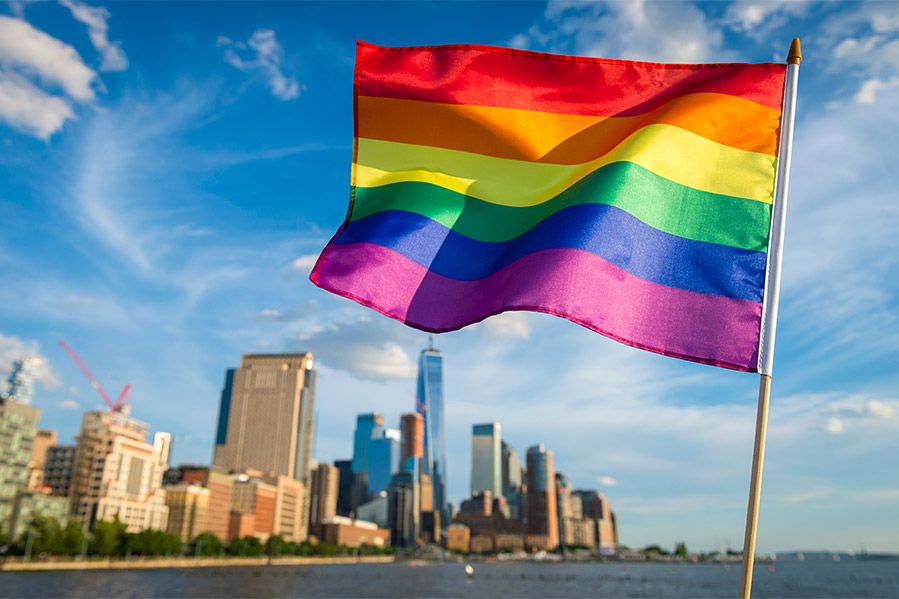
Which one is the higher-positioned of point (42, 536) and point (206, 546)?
point (42, 536)

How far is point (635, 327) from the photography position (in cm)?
669

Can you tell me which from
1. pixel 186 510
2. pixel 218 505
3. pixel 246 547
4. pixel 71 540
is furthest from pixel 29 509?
pixel 218 505

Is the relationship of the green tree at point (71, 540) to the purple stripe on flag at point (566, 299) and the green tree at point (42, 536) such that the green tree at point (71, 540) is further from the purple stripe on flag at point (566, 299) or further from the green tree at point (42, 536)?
the purple stripe on flag at point (566, 299)

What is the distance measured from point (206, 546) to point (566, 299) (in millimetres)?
172725

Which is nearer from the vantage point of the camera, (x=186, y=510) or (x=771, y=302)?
(x=771, y=302)

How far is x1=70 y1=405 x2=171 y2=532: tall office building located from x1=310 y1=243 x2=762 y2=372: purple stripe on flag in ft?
540

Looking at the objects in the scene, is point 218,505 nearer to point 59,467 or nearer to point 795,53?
point 59,467

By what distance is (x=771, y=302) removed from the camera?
244 inches

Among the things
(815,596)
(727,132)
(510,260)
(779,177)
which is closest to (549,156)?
(510,260)

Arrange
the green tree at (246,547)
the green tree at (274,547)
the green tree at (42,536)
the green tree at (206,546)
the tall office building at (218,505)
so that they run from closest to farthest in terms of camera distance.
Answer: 1. the green tree at (42,536)
2. the green tree at (206,546)
3. the green tree at (246,547)
4. the green tree at (274,547)
5. the tall office building at (218,505)

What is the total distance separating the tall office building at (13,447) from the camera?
137m

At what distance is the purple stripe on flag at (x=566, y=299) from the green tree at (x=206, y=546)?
16928 cm

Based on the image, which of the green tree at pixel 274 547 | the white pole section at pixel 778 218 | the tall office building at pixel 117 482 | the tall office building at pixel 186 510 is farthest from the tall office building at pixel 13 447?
the white pole section at pixel 778 218

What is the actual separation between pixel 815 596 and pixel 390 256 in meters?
108
